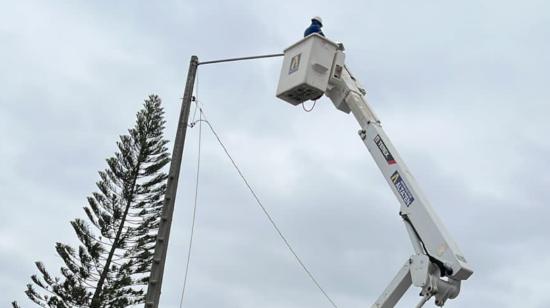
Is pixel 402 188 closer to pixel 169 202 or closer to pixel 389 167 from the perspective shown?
pixel 389 167

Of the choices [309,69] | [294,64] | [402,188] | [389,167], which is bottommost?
[402,188]

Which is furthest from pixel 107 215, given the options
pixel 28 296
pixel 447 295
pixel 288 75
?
pixel 447 295

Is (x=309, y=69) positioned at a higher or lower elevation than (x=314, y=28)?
lower

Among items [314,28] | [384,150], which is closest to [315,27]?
[314,28]

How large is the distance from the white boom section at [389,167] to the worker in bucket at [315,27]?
0.51 feet

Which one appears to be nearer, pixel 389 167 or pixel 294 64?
pixel 389 167

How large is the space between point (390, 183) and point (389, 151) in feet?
0.95

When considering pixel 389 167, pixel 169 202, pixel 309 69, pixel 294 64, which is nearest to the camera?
pixel 389 167

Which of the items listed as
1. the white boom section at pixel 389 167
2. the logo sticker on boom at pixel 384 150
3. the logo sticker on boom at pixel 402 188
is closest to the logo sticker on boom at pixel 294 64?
the white boom section at pixel 389 167

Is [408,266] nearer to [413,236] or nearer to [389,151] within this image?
[413,236]

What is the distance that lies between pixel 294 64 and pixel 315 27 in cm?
43

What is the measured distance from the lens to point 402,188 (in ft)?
18.5

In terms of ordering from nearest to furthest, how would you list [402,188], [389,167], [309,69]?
[402,188] < [389,167] < [309,69]

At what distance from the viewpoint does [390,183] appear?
5773mm
